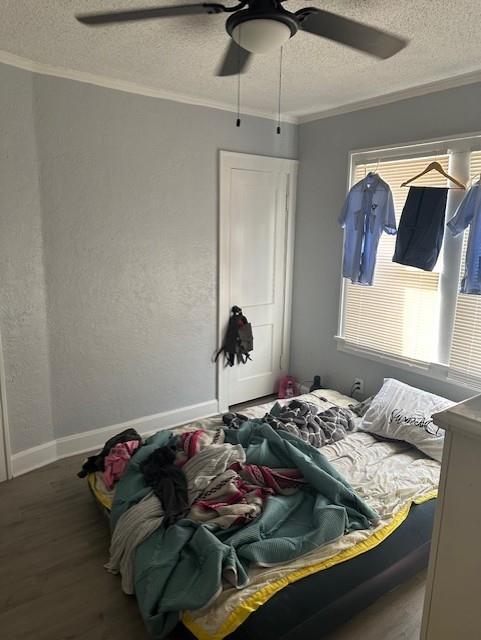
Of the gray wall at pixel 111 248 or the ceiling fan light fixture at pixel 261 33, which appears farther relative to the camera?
the gray wall at pixel 111 248

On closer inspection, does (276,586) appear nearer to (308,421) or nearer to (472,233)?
(308,421)

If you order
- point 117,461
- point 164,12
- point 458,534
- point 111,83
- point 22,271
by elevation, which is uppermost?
point 111,83

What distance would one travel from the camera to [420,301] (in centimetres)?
329

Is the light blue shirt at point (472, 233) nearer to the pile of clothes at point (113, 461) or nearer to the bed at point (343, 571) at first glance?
the bed at point (343, 571)

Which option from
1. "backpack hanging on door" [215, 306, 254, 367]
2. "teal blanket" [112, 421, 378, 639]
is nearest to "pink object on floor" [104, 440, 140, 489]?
"teal blanket" [112, 421, 378, 639]

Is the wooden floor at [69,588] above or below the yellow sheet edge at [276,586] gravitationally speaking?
below

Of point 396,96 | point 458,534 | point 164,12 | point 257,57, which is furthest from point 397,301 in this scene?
point 458,534

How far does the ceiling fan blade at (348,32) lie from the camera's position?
1860 mm

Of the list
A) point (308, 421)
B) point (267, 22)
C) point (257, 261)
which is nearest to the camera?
point (267, 22)

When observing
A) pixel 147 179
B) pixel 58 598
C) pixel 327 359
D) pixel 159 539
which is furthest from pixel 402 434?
pixel 147 179

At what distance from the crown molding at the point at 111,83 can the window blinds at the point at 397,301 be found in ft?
3.89

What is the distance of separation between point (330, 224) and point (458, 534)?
10.4 feet

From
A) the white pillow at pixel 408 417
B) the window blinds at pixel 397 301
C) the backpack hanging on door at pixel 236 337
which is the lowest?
the white pillow at pixel 408 417

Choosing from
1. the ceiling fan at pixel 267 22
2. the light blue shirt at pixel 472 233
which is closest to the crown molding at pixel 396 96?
the light blue shirt at pixel 472 233
